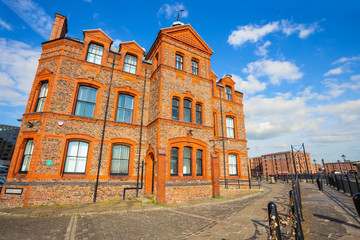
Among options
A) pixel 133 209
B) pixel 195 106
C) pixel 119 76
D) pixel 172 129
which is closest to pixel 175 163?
pixel 172 129

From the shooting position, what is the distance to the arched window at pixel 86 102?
11.1 m

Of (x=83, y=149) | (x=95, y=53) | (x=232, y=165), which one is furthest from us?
(x=232, y=165)

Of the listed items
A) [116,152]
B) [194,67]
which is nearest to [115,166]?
[116,152]

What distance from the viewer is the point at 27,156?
981cm

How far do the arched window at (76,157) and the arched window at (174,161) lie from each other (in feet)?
18.2

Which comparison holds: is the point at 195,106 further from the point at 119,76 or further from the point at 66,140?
the point at 66,140

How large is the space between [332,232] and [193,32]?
50.5ft

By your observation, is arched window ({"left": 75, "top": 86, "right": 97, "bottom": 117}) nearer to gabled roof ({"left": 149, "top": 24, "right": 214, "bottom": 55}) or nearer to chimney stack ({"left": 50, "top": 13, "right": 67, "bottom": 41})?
chimney stack ({"left": 50, "top": 13, "right": 67, "bottom": 41})

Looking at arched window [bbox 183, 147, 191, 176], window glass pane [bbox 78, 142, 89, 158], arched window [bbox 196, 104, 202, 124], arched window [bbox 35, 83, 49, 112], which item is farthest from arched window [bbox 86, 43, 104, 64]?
arched window [bbox 183, 147, 191, 176]

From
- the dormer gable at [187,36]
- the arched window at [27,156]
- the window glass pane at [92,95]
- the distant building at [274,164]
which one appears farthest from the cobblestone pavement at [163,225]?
the distant building at [274,164]

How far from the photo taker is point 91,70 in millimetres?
11883

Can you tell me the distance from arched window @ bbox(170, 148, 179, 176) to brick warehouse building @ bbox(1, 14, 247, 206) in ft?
0.21

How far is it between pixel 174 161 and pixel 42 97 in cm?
978

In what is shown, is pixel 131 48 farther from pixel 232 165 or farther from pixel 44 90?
pixel 232 165
